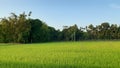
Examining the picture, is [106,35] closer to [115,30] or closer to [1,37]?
[115,30]

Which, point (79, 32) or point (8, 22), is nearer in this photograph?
point (8, 22)

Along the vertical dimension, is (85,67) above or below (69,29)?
below

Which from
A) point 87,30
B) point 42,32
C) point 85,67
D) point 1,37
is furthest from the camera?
point 87,30

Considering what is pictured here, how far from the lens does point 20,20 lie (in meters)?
65.6

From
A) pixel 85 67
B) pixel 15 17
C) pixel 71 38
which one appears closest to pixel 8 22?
pixel 15 17

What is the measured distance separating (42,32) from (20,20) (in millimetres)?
8611

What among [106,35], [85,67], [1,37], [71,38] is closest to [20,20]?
[1,37]

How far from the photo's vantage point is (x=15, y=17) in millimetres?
67000

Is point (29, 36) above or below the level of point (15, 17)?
below

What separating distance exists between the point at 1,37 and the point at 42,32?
39.3ft

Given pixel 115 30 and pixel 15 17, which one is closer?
pixel 15 17

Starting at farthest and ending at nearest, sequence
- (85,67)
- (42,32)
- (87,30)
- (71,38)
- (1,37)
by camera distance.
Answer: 1. (87,30)
2. (71,38)
3. (42,32)
4. (1,37)
5. (85,67)

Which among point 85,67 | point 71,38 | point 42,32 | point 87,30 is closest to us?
point 85,67

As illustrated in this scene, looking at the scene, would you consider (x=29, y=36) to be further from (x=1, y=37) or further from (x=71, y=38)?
(x=71, y=38)
